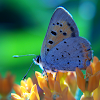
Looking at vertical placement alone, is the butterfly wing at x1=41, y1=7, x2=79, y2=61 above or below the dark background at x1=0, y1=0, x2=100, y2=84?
below

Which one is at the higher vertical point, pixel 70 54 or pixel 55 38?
pixel 55 38

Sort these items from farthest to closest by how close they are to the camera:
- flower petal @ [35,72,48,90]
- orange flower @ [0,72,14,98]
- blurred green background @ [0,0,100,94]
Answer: blurred green background @ [0,0,100,94], orange flower @ [0,72,14,98], flower petal @ [35,72,48,90]

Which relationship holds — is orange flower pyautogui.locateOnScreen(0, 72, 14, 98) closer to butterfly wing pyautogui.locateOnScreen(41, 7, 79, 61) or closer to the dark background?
butterfly wing pyautogui.locateOnScreen(41, 7, 79, 61)

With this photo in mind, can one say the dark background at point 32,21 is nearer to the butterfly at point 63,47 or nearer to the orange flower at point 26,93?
the butterfly at point 63,47

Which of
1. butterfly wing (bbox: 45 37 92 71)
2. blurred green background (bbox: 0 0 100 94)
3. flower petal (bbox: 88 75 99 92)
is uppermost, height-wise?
blurred green background (bbox: 0 0 100 94)

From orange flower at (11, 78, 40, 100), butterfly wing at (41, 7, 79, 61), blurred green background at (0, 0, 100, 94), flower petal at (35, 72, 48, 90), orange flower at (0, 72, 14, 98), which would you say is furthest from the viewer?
blurred green background at (0, 0, 100, 94)

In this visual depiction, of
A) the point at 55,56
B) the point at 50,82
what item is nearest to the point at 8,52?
the point at 55,56

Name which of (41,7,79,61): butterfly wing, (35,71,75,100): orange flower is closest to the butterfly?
(41,7,79,61): butterfly wing

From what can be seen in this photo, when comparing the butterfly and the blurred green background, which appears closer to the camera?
the butterfly

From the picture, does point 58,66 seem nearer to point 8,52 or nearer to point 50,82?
point 50,82
